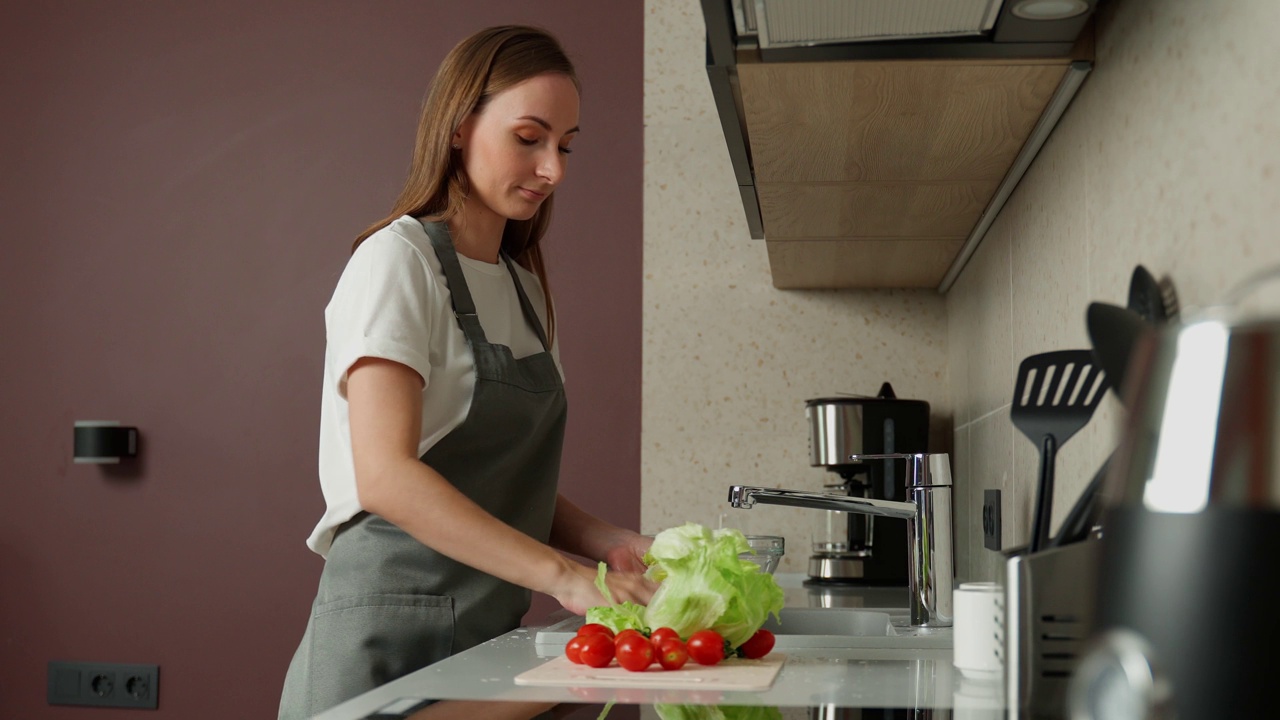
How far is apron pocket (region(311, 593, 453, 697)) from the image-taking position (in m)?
1.32

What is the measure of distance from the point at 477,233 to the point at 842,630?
2.43ft

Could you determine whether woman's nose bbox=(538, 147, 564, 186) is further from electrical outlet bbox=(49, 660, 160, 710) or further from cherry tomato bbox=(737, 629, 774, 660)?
electrical outlet bbox=(49, 660, 160, 710)

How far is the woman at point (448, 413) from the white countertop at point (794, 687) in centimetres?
16

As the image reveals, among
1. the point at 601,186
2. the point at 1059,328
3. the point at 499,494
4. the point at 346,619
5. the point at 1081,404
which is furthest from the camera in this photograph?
the point at 601,186

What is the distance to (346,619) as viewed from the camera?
1.34 m

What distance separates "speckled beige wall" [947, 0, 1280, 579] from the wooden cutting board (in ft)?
1.19

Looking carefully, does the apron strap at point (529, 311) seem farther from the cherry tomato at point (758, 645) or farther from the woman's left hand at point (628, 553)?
the cherry tomato at point (758, 645)

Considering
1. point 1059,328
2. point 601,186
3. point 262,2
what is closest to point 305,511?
point 601,186

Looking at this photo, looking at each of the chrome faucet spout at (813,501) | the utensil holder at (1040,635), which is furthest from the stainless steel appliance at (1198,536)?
the chrome faucet spout at (813,501)

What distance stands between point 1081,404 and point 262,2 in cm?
244

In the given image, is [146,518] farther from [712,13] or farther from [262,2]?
[712,13]

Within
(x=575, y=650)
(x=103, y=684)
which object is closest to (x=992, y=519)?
(x=575, y=650)

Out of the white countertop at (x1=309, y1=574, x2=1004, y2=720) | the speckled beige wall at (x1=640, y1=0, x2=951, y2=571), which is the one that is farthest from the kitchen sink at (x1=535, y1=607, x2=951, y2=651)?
the speckled beige wall at (x1=640, y1=0, x2=951, y2=571)

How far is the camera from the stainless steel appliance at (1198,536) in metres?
0.43
